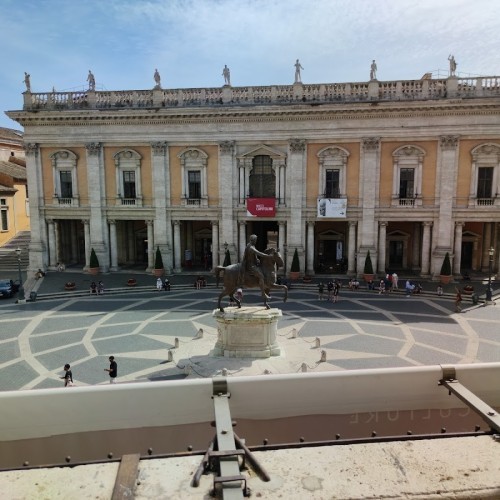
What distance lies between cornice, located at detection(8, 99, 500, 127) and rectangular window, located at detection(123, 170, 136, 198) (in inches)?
175

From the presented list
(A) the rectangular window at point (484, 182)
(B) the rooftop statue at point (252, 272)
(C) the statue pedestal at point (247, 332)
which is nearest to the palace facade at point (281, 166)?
(A) the rectangular window at point (484, 182)

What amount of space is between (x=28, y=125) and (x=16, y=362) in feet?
88.6

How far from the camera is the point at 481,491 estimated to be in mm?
3309

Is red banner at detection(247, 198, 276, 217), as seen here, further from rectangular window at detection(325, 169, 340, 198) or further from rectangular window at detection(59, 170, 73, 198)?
rectangular window at detection(59, 170, 73, 198)

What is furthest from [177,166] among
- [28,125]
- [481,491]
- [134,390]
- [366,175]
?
[481,491]

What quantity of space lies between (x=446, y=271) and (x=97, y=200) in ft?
100

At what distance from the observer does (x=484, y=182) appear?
34.5 m

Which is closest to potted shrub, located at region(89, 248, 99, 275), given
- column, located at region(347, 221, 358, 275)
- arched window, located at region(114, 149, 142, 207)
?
arched window, located at region(114, 149, 142, 207)

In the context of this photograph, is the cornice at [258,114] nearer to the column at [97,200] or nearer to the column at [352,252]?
the column at [97,200]

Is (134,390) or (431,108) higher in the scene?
(431,108)

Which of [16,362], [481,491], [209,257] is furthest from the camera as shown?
[209,257]

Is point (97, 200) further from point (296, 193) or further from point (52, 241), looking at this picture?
point (296, 193)

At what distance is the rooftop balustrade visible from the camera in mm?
33750

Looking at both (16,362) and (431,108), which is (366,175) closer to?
(431,108)
